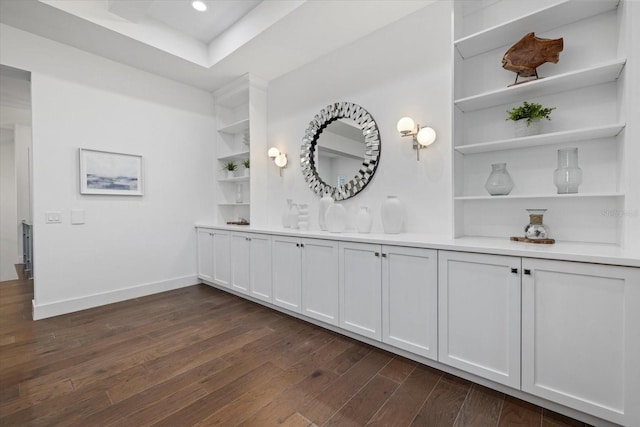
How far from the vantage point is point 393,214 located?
254 centimetres

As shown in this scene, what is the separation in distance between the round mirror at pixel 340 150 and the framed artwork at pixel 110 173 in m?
2.13

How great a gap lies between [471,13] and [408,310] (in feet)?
7.88

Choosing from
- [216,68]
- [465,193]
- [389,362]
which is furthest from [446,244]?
[216,68]

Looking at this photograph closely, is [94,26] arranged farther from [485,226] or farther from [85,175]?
[485,226]

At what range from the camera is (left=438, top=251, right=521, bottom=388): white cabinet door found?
5.42ft

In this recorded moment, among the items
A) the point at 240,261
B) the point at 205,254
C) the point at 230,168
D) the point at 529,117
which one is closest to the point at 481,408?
the point at 529,117

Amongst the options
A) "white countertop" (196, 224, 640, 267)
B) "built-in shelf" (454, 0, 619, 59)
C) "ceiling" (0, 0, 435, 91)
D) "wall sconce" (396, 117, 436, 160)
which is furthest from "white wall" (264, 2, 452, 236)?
"white countertop" (196, 224, 640, 267)

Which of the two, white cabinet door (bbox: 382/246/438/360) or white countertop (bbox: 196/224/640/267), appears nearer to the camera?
white countertop (bbox: 196/224/640/267)

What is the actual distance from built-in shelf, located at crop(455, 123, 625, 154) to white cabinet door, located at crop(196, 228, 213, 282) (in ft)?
10.8

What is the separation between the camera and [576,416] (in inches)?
60.1

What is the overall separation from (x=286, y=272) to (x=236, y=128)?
8.29 feet

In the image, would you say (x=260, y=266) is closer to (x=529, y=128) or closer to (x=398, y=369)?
(x=398, y=369)

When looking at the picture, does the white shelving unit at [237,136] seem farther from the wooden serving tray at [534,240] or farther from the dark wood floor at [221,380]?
the wooden serving tray at [534,240]

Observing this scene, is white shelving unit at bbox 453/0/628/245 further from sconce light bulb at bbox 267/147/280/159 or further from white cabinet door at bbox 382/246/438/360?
sconce light bulb at bbox 267/147/280/159
